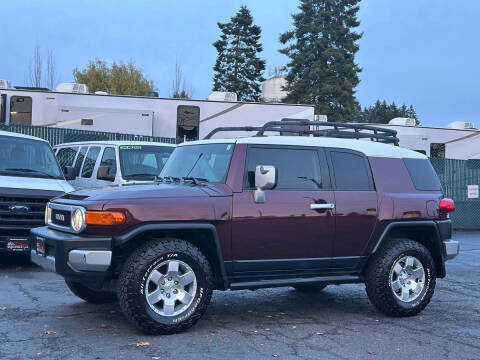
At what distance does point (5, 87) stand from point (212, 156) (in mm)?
12564

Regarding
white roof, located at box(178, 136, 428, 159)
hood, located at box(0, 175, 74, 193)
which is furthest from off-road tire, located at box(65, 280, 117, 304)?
hood, located at box(0, 175, 74, 193)

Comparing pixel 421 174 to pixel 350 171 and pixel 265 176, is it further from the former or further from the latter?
pixel 265 176

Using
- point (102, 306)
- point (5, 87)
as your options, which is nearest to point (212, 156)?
point (102, 306)

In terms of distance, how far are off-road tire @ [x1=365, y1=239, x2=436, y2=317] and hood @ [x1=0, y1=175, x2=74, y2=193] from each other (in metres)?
4.71

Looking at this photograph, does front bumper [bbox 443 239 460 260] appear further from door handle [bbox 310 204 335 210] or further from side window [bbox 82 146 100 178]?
side window [bbox 82 146 100 178]

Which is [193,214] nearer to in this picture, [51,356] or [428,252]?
[51,356]

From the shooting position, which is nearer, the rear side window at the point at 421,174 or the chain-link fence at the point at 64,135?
the rear side window at the point at 421,174

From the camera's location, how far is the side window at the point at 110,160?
1072cm

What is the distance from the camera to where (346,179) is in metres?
7.12

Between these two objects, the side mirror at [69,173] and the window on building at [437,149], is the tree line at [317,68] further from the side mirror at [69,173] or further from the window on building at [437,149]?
the side mirror at [69,173]

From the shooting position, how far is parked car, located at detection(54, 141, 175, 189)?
1049 cm

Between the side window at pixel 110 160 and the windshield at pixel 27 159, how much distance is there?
2.60 feet

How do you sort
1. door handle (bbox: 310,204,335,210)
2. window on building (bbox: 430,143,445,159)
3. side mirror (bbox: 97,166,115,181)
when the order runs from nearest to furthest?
door handle (bbox: 310,204,335,210), side mirror (bbox: 97,166,115,181), window on building (bbox: 430,143,445,159)

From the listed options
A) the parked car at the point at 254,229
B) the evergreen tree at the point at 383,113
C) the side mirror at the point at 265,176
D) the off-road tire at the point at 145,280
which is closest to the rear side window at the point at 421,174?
the parked car at the point at 254,229
